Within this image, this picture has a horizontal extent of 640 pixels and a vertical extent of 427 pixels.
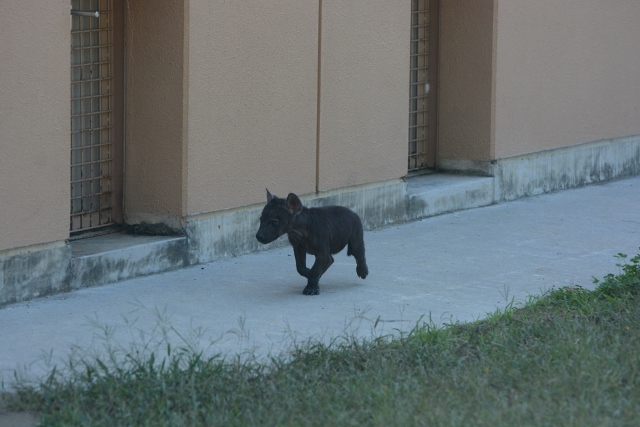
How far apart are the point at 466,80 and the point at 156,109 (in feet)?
13.7

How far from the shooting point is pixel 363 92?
32.6 feet

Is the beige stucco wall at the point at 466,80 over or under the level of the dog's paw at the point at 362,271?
over

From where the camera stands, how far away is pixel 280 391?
5555mm

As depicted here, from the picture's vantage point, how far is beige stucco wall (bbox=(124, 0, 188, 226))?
824cm

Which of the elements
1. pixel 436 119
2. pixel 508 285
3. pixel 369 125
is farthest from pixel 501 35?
pixel 508 285

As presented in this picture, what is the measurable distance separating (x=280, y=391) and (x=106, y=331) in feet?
4.43

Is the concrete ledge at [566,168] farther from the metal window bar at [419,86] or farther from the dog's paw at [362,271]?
the dog's paw at [362,271]

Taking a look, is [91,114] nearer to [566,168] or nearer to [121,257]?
[121,257]

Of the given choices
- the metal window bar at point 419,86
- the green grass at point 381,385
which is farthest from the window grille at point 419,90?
the green grass at point 381,385

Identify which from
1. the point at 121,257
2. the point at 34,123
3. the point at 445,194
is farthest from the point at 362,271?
the point at 445,194

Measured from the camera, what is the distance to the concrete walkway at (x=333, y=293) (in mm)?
6520

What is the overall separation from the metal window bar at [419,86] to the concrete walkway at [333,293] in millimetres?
1224

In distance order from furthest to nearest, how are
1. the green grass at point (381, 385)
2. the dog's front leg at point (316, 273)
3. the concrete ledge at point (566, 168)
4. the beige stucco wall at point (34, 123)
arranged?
1. the concrete ledge at point (566, 168)
2. the dog's front leg at point (316, 273)
3. the beige stucco wall at point (34, 123)
4. the green grass at point (381, 385)

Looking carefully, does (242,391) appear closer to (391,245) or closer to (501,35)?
(391,245)
